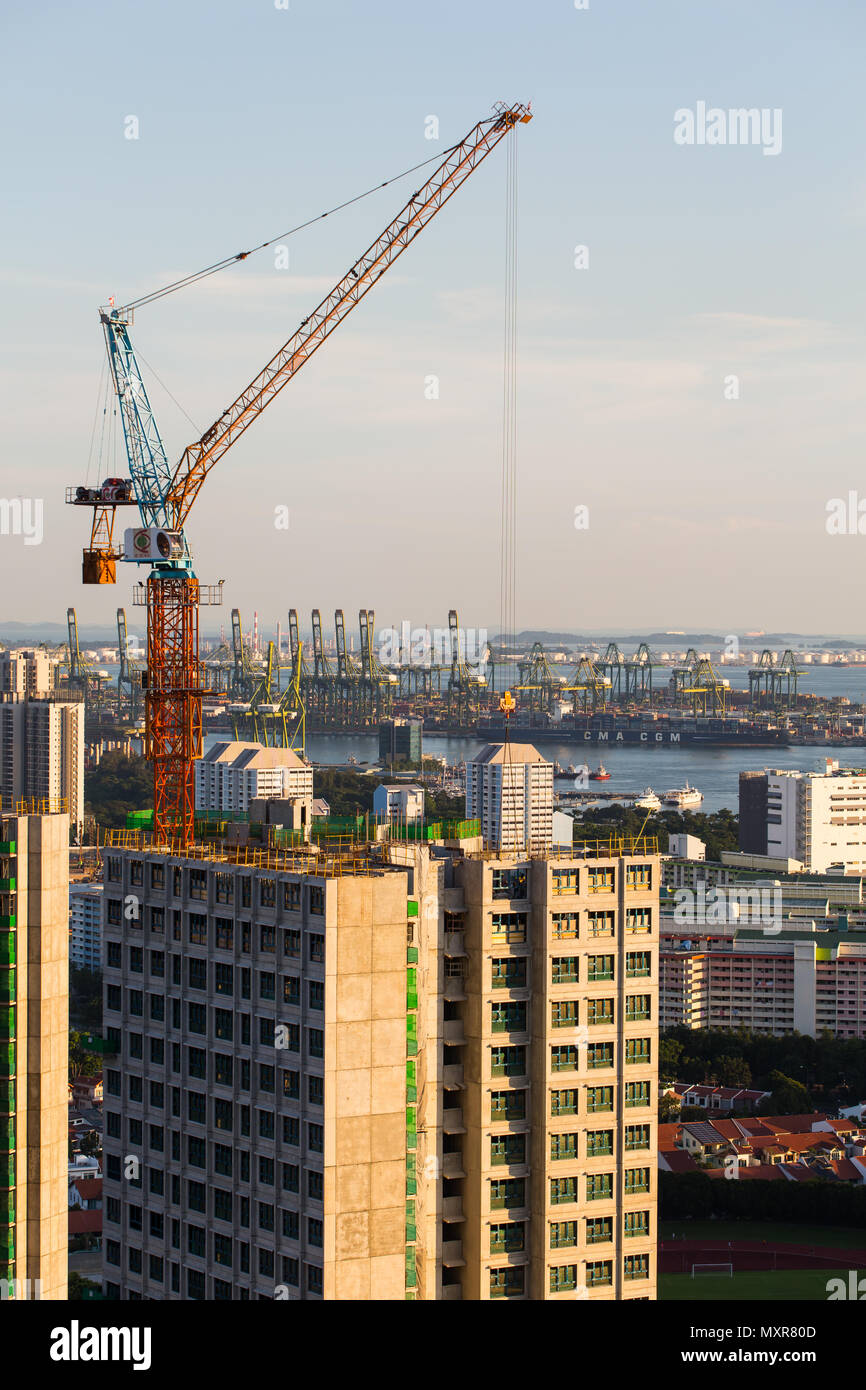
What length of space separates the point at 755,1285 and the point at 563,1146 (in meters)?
11.9

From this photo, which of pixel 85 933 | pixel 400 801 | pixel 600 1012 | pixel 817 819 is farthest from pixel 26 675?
pixel 600 1012

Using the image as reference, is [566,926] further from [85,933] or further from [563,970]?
[85,933]

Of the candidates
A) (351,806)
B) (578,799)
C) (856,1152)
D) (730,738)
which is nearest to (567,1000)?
(856,1152)

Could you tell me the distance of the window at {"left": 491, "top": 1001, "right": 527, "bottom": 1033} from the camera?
11.2 m

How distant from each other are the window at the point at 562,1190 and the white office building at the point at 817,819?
1794 inches

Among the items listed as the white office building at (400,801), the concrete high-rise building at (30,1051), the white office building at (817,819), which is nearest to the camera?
the concrete high-rise building at (30,1051)

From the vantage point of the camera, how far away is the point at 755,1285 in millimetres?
21984

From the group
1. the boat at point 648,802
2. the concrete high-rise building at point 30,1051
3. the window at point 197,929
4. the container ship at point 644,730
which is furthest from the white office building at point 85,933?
the container ship at point 644,730

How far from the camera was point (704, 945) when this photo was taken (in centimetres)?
3638

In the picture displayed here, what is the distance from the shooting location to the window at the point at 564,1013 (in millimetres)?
11328

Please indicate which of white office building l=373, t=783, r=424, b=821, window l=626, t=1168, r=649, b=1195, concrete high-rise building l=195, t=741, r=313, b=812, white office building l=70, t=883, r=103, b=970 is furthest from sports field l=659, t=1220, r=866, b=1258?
concrete high-rise building l=195, t=741, r=313, b=812

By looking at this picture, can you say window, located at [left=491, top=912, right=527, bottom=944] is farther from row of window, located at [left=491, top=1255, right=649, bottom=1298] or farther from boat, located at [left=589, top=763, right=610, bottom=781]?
boat, located at [left=589, top=763, right=610, bottom=781]

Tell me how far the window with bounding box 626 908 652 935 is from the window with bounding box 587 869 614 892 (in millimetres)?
215

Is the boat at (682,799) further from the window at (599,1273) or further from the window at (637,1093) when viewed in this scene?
the window at (599,1273)
